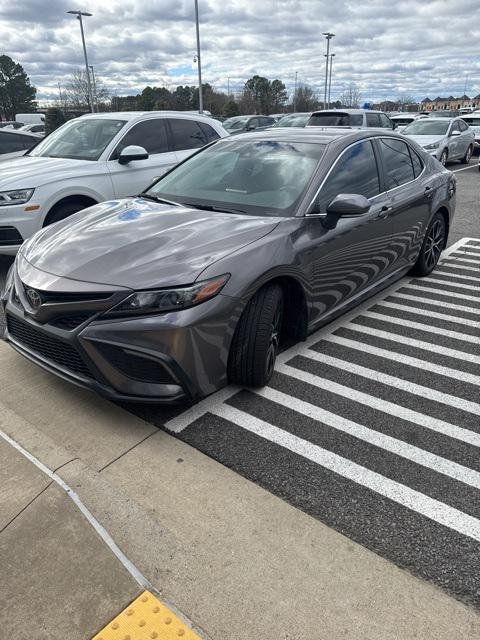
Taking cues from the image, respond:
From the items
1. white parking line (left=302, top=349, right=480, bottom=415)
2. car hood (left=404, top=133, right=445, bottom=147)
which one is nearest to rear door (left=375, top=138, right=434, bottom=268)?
white parking line (left=302, top=349, right=480, bottom=415)

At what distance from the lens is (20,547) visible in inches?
84.2

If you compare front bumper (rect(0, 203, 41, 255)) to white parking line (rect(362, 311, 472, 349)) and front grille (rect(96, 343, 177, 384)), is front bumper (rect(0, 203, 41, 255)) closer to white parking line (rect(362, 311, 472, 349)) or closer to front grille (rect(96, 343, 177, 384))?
front grille (rect(96, 343, 177, 384))

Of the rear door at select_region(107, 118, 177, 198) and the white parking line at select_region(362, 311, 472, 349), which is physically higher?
the rear door at select_region(107, 118, 177, 198)

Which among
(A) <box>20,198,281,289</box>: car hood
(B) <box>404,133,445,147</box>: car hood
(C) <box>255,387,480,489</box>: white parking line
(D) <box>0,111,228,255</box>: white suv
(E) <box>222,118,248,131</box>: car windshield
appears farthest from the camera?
(E) <box>222,118,248,131</box>: car windshield

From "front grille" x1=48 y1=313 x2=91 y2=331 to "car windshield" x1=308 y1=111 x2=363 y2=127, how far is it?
11.1m

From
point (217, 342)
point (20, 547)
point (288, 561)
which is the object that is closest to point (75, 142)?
point (217, 342)

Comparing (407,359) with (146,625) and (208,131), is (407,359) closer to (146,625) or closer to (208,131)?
(146,625)

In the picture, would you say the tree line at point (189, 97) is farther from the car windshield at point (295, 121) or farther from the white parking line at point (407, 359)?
Result: the white parking line at point (407, 359)

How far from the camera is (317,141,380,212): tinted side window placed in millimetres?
3668

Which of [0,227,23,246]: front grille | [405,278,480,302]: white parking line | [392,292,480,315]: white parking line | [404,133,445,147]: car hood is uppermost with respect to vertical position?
[404,133,445,147]: car hood

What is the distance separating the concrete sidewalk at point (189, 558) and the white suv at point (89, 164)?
3238 mm

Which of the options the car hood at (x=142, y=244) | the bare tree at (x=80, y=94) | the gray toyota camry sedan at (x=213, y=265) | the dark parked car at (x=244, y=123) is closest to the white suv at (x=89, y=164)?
the gray toyota camry sedan at (x=213, y=265)

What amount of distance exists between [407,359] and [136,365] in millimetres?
2108

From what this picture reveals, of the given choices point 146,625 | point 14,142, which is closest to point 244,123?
point 14,142
